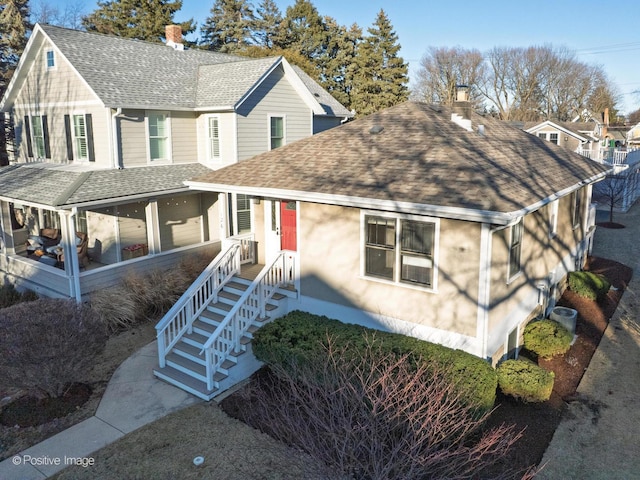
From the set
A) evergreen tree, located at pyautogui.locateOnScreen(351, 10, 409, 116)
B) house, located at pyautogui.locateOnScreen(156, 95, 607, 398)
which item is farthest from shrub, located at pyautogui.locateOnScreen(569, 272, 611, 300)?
evergreen tree, located at pyautogui.locateOnScreen(351, 10, 409, 116)

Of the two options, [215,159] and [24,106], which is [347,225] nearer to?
[215,159]

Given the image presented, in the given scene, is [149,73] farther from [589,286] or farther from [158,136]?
[589,286]

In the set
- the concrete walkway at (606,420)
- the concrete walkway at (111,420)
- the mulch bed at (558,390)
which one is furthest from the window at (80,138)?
the concrete walkway at (606,420)

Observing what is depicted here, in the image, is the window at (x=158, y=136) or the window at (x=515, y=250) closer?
the window at (x=515, y=250)

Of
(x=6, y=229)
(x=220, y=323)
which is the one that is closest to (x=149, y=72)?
(x=6, y=229)

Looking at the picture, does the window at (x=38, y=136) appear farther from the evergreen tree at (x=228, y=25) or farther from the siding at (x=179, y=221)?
the evergreen tree at (x=228, y=25)

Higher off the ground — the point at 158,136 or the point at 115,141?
the point at 158,136

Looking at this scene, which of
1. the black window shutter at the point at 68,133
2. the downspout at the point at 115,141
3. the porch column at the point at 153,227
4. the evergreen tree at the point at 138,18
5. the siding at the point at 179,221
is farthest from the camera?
the evergreen tree at the point at 138,18
